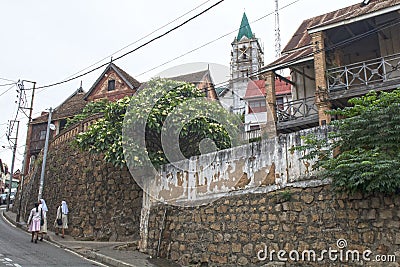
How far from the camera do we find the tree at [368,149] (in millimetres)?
6109

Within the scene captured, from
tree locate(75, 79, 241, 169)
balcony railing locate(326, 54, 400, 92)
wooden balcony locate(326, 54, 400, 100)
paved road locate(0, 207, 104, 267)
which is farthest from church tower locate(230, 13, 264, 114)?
paved road locate(0, 207, 104, 267)

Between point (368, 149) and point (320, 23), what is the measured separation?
1092cm

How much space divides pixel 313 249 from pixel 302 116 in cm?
904

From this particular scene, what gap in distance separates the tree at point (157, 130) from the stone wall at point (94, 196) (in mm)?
2413

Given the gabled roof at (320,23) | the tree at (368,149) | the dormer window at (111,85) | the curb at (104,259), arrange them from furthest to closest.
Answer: the dormer window at (111,85), the gabled roof at (320,23), the curb at (104,259), the tree at (368,149)

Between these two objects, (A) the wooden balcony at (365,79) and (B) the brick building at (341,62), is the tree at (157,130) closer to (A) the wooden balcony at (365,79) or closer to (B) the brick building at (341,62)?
(B) the brick building at (341,62)

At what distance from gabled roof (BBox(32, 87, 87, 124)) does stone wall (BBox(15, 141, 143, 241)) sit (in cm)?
1029

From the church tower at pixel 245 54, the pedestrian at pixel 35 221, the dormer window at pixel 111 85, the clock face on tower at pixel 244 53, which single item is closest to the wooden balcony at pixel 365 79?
the pedestrian at pixel 35 221

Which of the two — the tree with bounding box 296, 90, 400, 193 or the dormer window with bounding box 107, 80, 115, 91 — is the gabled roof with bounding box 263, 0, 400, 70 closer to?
the tree with bounding box 296, 90, 400, 193

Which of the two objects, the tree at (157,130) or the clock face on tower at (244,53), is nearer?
the tree at (157,130)

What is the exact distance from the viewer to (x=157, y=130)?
11805 mm

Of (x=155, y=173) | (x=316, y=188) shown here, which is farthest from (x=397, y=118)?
(x=155, y=173)

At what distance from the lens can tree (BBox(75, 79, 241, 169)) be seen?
1161 centimetres

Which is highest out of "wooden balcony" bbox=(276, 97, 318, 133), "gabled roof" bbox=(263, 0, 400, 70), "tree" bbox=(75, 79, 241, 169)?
"gabled roof" bbox=(263, 0, 400, 70)
